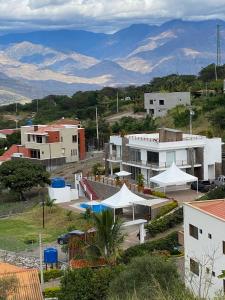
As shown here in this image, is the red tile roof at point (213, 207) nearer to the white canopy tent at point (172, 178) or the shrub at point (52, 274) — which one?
the shrub at point (52, 274)

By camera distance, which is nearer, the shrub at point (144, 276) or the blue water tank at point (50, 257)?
the shrub at point (144, 276)

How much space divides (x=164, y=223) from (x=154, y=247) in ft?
14.0

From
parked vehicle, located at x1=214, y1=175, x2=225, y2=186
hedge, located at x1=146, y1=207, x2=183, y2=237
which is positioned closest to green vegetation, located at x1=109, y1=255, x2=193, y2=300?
hedge, located at x1=146, y1=207, x2=183, y2=237

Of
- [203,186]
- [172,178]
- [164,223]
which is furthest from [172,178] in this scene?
[164,223]

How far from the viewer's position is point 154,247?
30.2 meters

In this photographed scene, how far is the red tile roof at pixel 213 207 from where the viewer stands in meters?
24.1

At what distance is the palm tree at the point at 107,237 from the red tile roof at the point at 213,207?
4239 mm

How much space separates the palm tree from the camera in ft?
93.4

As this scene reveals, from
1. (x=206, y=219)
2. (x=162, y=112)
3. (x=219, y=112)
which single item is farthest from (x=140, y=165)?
(x=162, y=112)

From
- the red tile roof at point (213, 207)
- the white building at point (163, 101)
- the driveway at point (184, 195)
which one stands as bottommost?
the driveway at point (184, 195)

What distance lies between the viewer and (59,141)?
6369 centimetres

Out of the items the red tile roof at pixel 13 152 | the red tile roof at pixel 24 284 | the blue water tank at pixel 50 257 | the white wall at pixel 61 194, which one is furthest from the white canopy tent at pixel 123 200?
the red tile roof at pixel 13 152

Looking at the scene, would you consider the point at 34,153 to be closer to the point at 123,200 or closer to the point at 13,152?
the point at 13,152

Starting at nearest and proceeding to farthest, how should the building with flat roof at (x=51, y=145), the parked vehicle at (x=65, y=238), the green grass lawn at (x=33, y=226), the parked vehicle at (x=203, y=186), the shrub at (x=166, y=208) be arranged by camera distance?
1. the parked vehicle at (x=65, y=238)
2. the shrub at (x=166, y=208)
3. the green grass lawn at (x=33, y=226)
4. the parked vehicle at (x=203, y=186)
5. the building with flat roof at (x=51, y=145)
